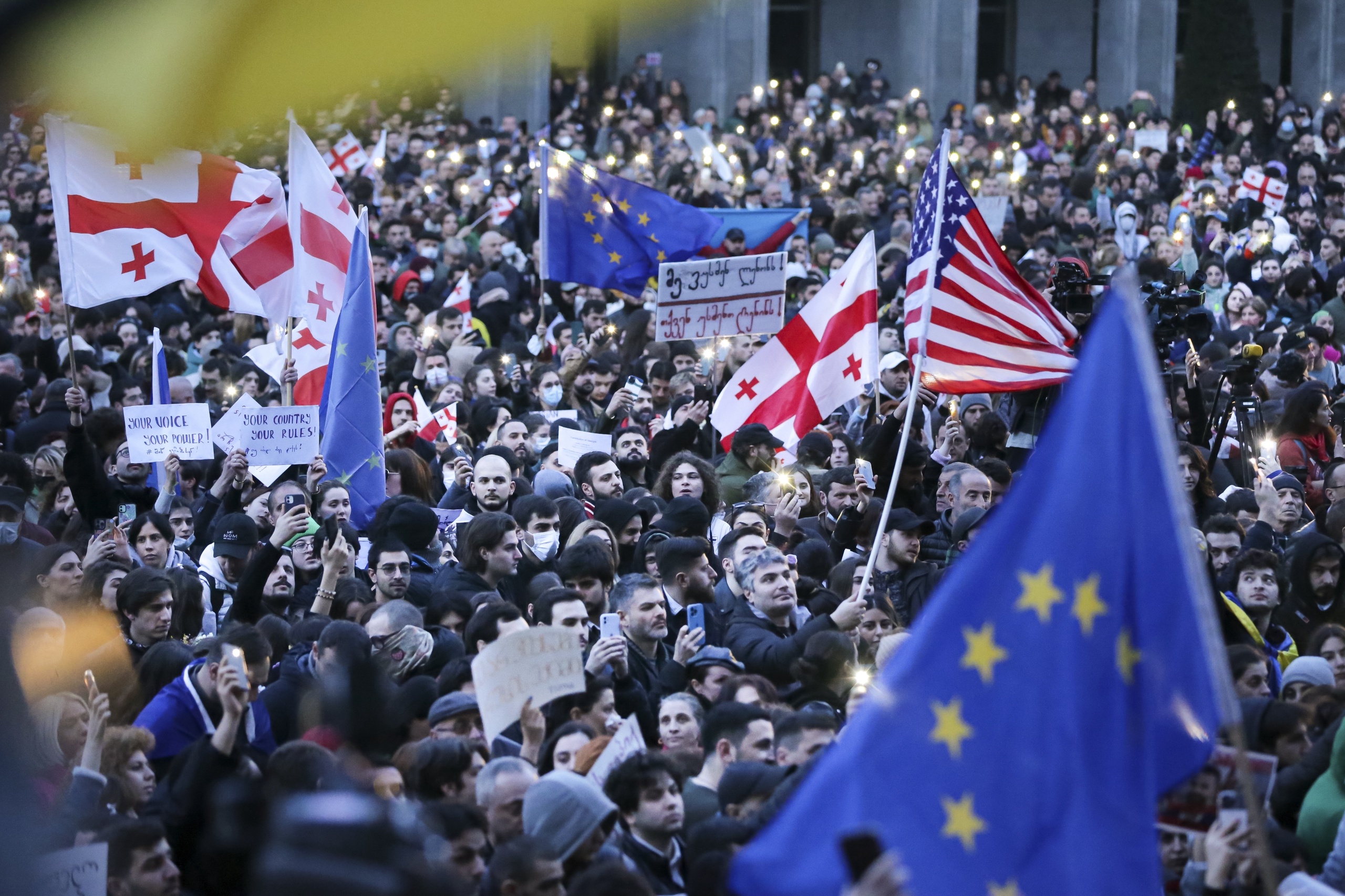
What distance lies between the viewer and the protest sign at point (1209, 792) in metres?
4.23

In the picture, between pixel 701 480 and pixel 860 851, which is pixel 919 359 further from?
pixel 860 851

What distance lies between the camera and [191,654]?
19.0 ft

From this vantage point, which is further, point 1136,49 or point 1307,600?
A: point 1136,49

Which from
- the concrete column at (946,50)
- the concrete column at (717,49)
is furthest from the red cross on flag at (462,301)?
the concrete column at (946,50)

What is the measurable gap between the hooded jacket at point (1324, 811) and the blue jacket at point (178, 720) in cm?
314

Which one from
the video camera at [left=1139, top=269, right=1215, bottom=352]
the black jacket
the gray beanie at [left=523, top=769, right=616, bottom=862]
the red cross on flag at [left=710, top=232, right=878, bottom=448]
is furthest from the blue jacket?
the video camera at [left=1139, top=269, right=1215, bottom=352]

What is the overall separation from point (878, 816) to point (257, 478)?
22.0 ft

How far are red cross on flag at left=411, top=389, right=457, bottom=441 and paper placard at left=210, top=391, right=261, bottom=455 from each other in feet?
6.05

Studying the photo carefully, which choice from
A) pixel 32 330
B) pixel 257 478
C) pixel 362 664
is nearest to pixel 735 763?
pixel 362 664

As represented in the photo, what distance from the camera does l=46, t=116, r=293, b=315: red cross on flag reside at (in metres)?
9.12

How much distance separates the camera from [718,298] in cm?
1030

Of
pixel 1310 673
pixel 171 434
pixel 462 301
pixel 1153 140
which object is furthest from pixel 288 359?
pixel 1153 140

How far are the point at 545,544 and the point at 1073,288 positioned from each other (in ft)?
10.7

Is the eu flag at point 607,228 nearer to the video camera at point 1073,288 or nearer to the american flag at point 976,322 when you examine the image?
the video camera at point 1073,288
